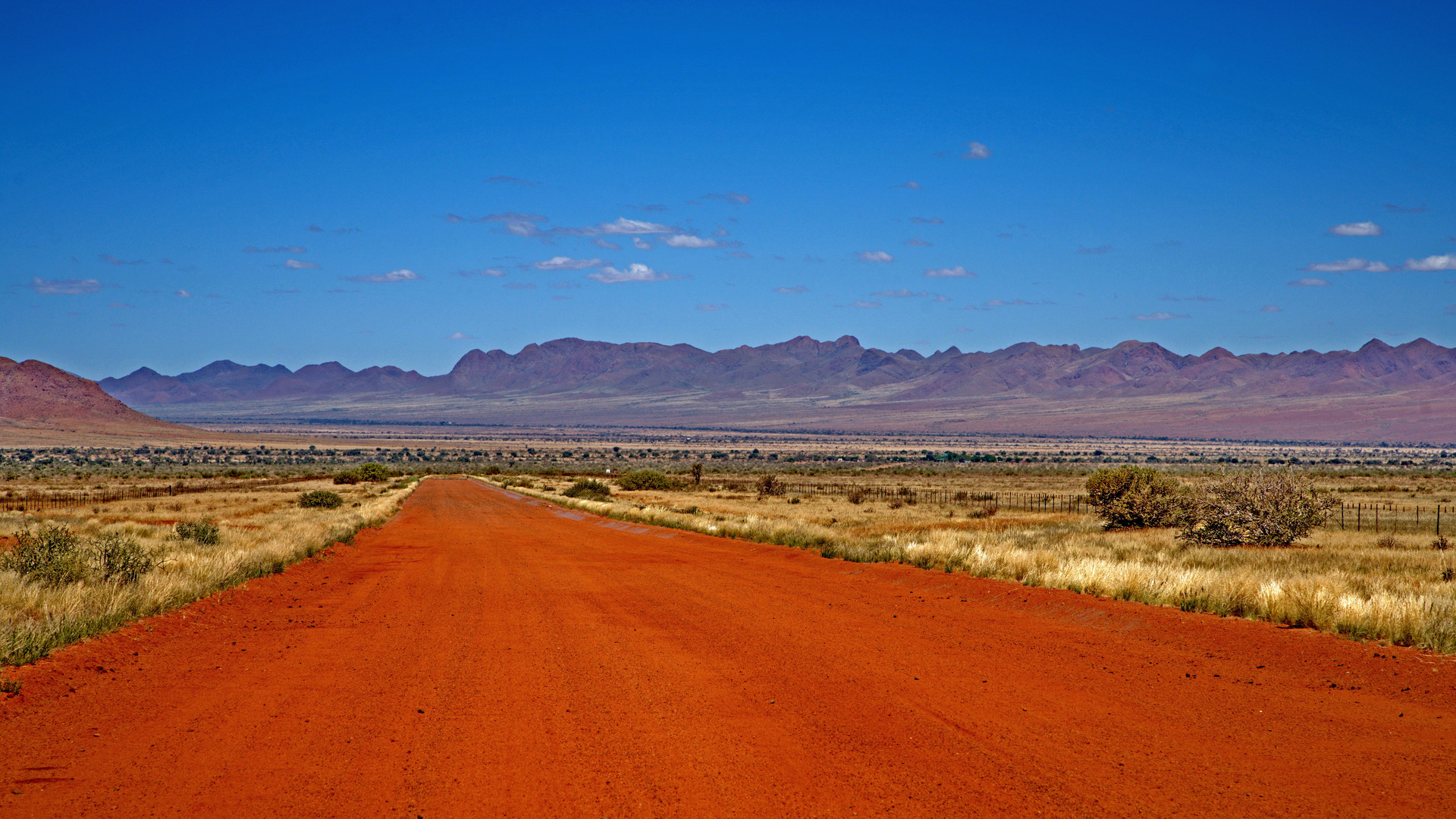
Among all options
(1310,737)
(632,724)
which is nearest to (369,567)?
(632,724)

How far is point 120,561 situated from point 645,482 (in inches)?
2108

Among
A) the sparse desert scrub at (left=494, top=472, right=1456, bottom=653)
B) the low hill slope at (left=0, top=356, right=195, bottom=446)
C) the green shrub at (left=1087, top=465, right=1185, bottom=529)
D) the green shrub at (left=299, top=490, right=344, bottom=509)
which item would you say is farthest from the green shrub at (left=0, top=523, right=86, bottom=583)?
the low hill slope at (left=0, top=356, right=195, bottom=446)

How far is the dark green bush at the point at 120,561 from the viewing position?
12.9 metres

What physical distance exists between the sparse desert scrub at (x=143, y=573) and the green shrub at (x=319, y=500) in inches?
366

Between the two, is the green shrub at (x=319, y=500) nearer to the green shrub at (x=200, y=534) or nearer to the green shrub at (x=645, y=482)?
the green shrub at (x=200, y=534)

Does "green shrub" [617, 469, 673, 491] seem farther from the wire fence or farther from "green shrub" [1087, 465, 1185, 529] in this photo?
"green shrub" [1087, 465, 1185, 529]

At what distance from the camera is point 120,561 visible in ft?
43.6

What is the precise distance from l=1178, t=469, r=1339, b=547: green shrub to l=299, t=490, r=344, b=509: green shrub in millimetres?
33403

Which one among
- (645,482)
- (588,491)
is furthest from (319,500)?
(645,482)

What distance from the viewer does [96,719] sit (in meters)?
7.05

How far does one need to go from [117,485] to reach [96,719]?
63820 mm

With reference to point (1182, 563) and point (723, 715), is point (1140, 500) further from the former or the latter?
point (723, 715)

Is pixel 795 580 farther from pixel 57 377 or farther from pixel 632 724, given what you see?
pixel 57 377

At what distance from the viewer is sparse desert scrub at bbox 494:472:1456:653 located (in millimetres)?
10906
